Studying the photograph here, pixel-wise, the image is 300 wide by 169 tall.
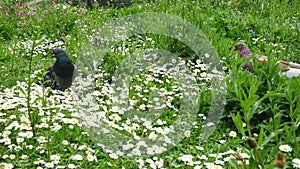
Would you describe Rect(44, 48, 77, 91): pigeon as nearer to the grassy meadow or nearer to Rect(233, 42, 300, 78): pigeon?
the grassy meadow

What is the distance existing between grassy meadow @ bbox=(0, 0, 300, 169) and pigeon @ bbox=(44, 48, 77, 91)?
0.37 feet

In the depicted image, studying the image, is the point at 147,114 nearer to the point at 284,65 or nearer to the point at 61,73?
the point at 61,73

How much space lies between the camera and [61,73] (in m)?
4.10

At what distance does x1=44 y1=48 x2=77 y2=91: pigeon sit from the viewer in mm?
4105

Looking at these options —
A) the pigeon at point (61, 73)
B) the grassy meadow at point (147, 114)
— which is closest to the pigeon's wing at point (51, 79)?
the pigeon at point (61, 73)

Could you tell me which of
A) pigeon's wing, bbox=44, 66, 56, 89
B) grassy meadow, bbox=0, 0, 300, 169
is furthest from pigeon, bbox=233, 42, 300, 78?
pigeon's wing, bbox=44, 66, 56, 89

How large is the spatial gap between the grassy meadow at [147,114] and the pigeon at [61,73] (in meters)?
0.11

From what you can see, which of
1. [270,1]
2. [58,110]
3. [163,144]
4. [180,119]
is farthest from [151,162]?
[270,1]

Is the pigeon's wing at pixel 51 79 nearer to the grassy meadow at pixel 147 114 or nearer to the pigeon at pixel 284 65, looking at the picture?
the grassy meadow at pixel 147 114

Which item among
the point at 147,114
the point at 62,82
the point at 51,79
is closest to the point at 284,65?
the point at 147,114

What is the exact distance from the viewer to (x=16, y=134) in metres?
3.14

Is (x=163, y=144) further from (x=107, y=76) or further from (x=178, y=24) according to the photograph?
(x=178, y=24)

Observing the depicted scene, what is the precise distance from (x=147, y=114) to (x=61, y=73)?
106cm

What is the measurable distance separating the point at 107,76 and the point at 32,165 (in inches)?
71.9
